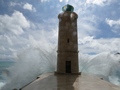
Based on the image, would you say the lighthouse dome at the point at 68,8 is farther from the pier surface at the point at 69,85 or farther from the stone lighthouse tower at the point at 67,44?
the pier surface at the point at 69,85

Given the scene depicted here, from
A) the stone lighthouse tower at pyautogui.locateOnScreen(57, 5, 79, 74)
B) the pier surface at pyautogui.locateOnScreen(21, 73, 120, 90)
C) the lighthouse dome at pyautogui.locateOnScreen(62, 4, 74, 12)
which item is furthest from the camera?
the lighthouse dome at pyautogui.locateOnScreen(62, 4, 74, 12)

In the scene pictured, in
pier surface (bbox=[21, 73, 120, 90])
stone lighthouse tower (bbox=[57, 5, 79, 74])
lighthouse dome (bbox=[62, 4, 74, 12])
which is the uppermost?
lighthouse dome (bbox=[62, 4, 74, 12])

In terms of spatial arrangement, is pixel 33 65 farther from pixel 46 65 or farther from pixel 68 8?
pixel 68 8

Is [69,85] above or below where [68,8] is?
below

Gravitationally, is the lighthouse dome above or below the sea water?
above

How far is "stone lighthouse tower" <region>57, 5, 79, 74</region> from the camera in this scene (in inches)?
494

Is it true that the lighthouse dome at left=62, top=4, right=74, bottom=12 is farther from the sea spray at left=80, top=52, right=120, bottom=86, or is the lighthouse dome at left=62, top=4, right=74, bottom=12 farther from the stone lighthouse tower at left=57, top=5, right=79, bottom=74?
the sea spray at left=80, top=52, right=120, bottom=86

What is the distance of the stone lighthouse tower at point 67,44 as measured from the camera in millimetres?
12555

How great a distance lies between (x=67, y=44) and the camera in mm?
12680

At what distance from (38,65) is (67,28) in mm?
11721

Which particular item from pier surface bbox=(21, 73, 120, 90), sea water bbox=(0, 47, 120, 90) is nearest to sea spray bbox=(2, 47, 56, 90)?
sea water bbox=(0, 47, 120, 90)

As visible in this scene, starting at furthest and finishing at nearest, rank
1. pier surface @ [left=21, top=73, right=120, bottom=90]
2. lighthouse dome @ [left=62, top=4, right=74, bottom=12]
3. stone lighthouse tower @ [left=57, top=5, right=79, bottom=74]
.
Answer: lighthouse dome @ [left=62, top=4, right=74, bottom=12] → stone lighthouse tower @ [left=57, top=5, right=79, bottom=74] → pier surface @ [left=21, top=73, right=120, bottom=90]

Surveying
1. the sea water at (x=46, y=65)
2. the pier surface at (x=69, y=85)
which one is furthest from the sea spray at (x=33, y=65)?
the pier surface at (x=69, y=85)

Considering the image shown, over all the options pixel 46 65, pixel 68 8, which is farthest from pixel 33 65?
pixel 68 8
